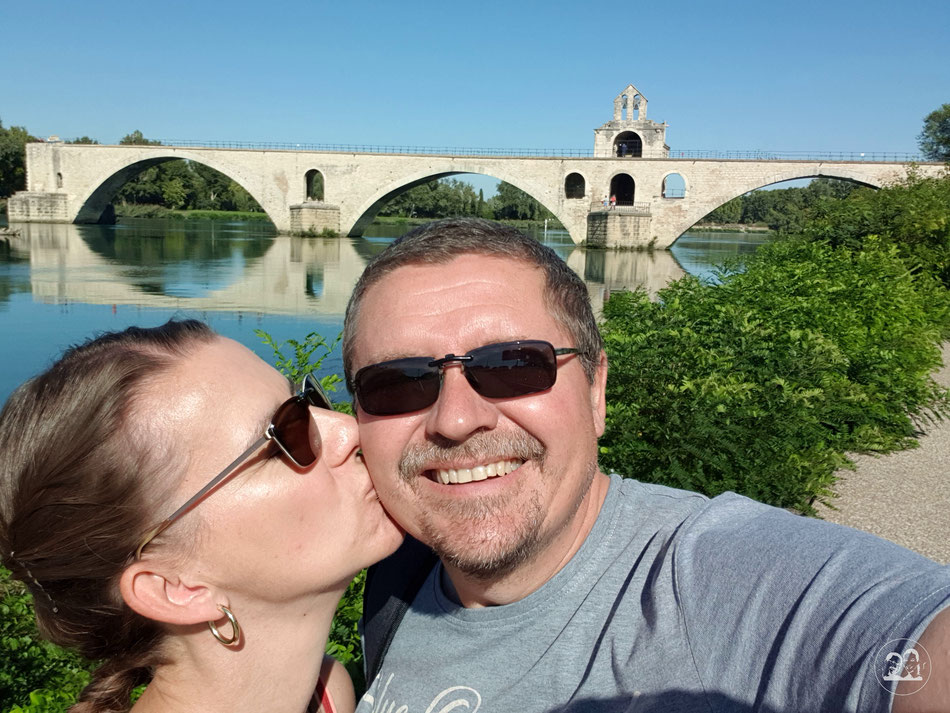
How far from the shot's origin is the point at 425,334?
1413mm

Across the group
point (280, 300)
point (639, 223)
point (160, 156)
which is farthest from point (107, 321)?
point (160, 156)

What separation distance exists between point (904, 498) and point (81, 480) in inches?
169

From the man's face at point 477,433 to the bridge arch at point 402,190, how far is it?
4008cm

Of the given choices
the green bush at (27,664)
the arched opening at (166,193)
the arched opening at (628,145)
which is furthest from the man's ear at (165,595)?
the arched opening at (166,193)

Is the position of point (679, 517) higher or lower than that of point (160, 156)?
lower

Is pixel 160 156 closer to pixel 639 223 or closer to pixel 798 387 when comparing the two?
pixel 639 223

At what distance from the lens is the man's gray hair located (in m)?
1.49

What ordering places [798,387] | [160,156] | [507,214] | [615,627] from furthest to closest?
[507,214] < [160,156] < [798,387] < [615,627]

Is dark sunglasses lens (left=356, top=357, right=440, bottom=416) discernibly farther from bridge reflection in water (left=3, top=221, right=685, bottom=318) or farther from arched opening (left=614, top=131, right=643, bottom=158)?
arched opening (left=614, top=131, right=643, bottom=158)

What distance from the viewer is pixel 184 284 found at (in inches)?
719

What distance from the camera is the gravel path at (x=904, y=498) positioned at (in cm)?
363

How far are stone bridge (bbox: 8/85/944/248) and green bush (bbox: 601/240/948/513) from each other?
31822 mm

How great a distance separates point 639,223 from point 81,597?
3806 centimetres

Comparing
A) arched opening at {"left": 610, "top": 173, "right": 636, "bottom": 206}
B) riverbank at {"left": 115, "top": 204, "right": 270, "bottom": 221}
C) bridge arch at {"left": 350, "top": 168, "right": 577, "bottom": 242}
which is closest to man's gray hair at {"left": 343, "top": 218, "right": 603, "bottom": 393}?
bridge arch at {"left": 350, "top": 168, "right": 577, "bottom": 242}
